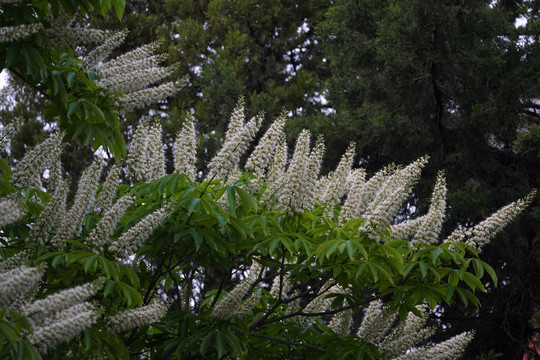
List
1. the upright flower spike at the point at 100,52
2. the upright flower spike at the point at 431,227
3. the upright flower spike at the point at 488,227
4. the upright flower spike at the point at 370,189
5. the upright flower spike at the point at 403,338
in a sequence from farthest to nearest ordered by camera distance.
Result: the upright flower spike at the point at 403,338 → the upright flower spike at the point at 370,189 → the upright flower spike at the point at 488,227 → the upright flower spike at the point at 431,227 → the upright flower spike at the point at 100,52

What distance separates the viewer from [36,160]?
5195 millimetres

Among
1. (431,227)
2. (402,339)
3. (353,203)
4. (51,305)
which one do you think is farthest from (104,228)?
(402,339)

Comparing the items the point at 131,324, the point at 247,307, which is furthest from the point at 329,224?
the point at 131,324

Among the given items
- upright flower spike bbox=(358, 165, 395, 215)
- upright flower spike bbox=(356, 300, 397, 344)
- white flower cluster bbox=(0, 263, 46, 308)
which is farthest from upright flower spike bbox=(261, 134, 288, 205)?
white flower cluster bbox=(0, 263, 46, 308)

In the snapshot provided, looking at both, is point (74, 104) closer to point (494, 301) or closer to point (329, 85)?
point (494, 301)

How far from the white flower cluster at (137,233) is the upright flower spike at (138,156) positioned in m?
0.96

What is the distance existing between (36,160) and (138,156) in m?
0.81

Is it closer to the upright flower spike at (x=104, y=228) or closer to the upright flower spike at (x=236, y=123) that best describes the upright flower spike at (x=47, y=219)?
the upright flower spike at (x=104, y=228)

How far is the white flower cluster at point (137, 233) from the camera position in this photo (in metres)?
4.77

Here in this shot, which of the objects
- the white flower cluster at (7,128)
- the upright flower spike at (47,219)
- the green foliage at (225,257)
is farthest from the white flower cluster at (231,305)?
the white flower cluster at (7,128)

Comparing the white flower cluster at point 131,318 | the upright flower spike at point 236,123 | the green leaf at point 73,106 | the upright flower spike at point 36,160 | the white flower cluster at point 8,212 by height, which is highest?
Result: the upright flower spike at point 236,123

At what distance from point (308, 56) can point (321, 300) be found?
35.8 ft

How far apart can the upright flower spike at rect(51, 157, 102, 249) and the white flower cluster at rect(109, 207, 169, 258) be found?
0.27m

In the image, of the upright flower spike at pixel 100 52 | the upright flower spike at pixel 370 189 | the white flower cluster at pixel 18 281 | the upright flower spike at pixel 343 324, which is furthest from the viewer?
the upright flower spike at pixel 343 324
